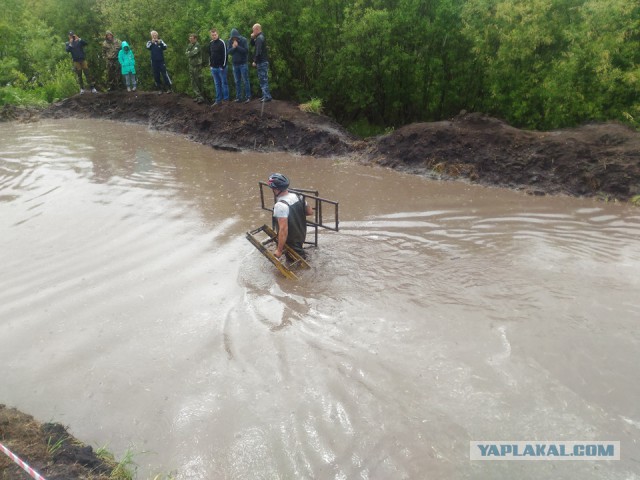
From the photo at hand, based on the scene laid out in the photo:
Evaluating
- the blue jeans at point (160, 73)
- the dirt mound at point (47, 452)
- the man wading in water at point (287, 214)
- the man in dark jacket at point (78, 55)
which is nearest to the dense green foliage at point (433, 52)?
the blue jeans at point (160, 73)

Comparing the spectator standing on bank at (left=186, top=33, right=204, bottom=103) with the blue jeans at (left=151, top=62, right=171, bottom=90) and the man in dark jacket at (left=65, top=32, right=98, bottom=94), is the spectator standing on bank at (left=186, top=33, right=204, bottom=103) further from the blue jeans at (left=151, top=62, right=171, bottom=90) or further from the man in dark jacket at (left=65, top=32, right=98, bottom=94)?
the man in dark jacket at (left=65, top=32, right=98, bottom=94)

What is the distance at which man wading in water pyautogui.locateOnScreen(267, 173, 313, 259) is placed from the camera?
602 cm

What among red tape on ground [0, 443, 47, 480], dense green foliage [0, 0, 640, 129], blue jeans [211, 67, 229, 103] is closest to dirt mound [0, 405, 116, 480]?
red tape on ground [0, 443, 47, 480]

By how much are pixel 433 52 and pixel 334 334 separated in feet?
30.0

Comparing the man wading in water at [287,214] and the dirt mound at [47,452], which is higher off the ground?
the man wading in water at [287,214]

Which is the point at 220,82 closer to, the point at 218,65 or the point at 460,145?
the point at 218,65

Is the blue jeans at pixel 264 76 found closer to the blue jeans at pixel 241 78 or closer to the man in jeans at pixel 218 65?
the blue jeans at pixel 241 78

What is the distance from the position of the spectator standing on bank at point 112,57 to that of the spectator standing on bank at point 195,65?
376 centimetres

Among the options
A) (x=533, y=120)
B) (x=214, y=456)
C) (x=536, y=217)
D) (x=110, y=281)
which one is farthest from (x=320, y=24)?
(x=214, y=456)

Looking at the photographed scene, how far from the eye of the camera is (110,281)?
20.6ft

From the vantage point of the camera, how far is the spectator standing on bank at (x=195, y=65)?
13732 millimetres

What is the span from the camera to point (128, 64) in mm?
16203

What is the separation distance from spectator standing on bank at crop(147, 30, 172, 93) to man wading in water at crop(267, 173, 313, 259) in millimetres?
10689

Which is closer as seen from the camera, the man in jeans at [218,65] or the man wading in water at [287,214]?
the man wading in water at [287,214]
